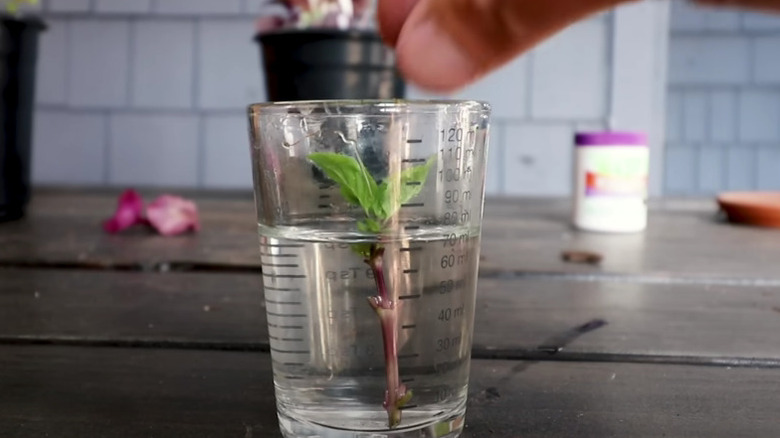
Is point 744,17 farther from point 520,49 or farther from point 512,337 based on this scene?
point 520,49

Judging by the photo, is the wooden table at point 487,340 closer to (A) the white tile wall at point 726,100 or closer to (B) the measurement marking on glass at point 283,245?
(B) the measurement marking on glass at point 283,245

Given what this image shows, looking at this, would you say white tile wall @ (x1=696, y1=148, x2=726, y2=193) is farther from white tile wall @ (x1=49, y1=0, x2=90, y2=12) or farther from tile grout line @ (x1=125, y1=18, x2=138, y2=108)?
white tile wall @ (x1=49, y1=0, x2=90, y2=12)

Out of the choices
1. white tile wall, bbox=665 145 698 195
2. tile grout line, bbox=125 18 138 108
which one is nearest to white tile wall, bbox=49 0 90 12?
tile grout line, bbox=125 18 138 108

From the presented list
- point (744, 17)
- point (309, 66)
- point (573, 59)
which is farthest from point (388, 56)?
point (744, 17)

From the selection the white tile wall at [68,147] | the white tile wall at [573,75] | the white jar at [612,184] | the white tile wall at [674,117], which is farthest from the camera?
the white tile wall at [674,117]

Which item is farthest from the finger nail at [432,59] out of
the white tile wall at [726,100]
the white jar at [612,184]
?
the white tile wall at [726,100]

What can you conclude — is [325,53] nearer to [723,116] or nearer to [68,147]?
[68,147]
